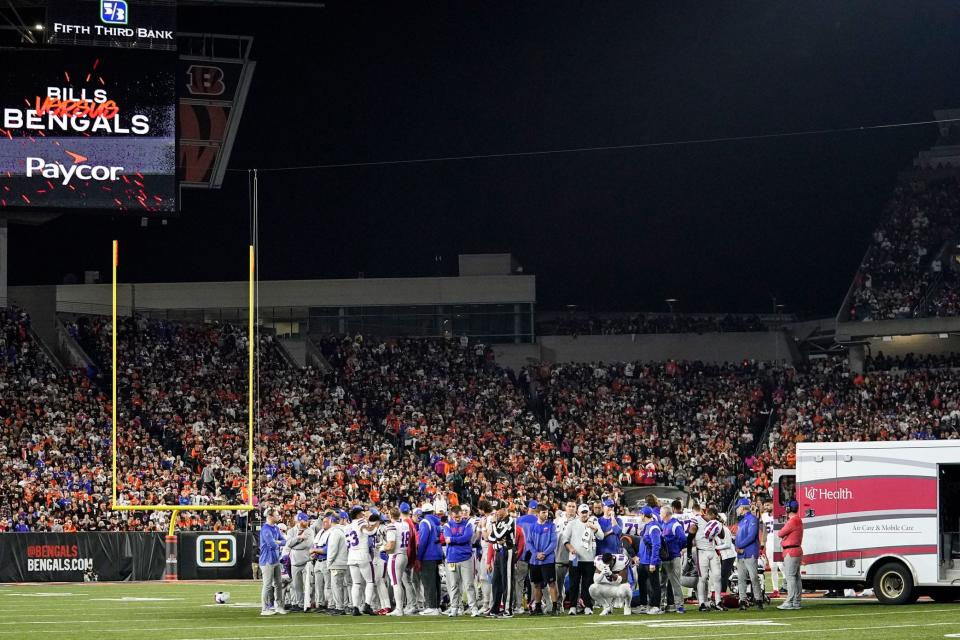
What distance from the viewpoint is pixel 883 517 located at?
714 inches

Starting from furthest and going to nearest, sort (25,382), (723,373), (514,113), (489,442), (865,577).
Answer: (723,373), (514,113), (489,442), (25,382), (865,577)

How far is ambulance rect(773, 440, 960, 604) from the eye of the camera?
1780cm

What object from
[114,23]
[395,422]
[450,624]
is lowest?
[450,624]

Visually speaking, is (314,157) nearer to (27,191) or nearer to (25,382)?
(25,382)

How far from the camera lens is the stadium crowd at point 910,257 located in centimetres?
4325

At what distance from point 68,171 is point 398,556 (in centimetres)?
831

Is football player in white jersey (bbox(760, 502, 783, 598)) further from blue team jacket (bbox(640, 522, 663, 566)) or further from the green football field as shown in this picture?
blue team jacket (bbox(640, 522, 663, 566))

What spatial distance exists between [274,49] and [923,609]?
24.5 m

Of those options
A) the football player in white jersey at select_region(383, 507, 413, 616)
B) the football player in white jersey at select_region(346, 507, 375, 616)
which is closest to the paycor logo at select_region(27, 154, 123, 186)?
the football player in white jersey at select_region(346, 507, 375, 616)

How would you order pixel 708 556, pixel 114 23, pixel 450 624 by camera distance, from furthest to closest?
pixel 114 23 → pixel 708 556 → pixel 450 624

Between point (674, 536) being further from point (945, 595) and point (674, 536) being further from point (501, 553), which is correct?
point (945, 595)

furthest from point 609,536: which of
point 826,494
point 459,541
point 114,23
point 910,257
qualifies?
point 910,257

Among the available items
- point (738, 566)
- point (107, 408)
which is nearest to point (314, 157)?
point (107, 408)

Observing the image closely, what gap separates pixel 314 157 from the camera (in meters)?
41.3
